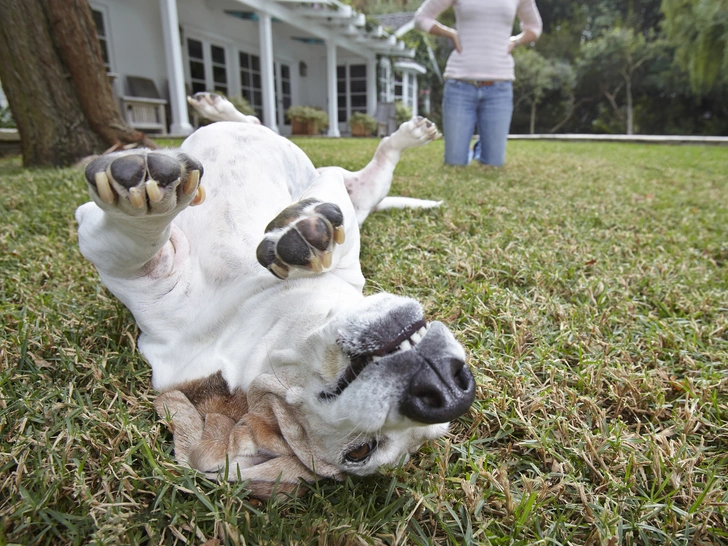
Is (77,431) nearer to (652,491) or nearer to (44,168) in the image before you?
(652,491)

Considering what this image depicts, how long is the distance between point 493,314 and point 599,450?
88cm

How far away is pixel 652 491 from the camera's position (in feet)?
4.47

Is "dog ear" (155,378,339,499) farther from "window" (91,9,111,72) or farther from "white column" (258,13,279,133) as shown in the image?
"white column" (258,13,279,133)

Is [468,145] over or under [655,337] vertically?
over

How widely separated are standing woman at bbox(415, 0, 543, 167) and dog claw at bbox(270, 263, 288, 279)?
5.61 meters

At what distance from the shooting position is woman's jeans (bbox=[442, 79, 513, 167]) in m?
6.63

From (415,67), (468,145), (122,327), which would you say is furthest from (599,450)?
(415,67)

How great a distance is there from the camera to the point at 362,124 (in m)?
17.6

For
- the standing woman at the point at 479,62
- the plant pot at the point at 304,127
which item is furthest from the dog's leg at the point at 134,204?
the plant pot at the point at 304,127

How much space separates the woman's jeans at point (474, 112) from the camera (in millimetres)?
6633

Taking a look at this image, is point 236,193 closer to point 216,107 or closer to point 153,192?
point 153,192

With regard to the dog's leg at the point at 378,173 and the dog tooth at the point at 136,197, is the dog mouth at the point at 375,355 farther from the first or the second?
the dog's leg at the point at 378,173

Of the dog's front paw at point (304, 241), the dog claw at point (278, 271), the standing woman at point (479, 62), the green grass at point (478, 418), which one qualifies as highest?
the standing woman at point (479, 62)

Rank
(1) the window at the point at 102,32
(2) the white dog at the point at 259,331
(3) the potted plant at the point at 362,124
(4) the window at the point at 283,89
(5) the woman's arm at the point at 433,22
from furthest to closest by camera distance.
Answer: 1. (3) the potted plant at the point at 362,124
2. (4) the window at the point at 283,89
3. (1) the window at the point at 102,32
4. (5) the woman's arm at the point at 433,22
5. (2) the white dog at the point at 259,331
